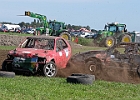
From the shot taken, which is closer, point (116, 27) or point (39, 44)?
point (39, 44)

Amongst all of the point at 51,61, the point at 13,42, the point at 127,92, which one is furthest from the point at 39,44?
the point at 13,42

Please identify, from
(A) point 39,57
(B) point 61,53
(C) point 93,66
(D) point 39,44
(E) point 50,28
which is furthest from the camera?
(E) point 50,28

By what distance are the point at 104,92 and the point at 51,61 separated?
4130 mm

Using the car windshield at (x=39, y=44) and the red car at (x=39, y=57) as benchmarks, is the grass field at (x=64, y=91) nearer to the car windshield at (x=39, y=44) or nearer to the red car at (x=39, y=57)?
the red car at (x=39, y=57)

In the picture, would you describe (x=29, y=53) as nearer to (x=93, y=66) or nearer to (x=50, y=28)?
(x=93, y=66)

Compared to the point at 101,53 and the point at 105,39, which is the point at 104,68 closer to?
the point at 101,53

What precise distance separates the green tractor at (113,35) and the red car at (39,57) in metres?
25.1

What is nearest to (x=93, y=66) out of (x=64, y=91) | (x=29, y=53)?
(x=29, y=53)

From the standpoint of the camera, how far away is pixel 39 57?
12672 mm

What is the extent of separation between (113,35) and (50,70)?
89.9ft

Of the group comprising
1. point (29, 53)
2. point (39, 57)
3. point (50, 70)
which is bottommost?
point (50, 70)

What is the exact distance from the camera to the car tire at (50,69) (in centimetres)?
1266

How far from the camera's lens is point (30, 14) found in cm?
3900

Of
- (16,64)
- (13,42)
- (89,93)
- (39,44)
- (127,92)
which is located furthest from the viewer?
(13,42)
